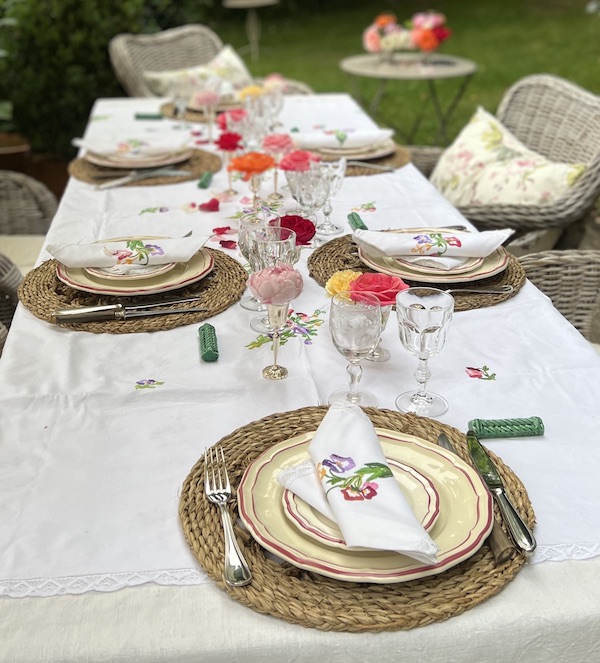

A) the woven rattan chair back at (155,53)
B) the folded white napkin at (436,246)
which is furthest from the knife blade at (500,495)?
the woven rattan chair back at (155,53)

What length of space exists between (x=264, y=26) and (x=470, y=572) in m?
10.1

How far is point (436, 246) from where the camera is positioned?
1541mm

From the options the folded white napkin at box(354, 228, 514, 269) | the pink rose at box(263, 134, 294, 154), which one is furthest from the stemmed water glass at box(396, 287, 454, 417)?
the pink rose at box(263, 134, 294, 154)

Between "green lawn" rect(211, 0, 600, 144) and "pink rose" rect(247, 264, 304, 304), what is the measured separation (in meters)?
4.84

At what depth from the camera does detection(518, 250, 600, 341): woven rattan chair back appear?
5.92ft

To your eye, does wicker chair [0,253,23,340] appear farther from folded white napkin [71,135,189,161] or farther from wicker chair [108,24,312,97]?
wicker chair [108,24,312,97]

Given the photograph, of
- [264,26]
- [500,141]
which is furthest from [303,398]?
[264,26]

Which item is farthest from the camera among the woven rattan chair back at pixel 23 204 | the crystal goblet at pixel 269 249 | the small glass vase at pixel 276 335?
the woven rattan chair back at pixel 23 204

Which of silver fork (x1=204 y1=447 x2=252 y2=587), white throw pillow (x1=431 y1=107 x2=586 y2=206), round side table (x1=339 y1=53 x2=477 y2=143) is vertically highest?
silver fork (x1=204 y1=447 x2=252 y2=587)

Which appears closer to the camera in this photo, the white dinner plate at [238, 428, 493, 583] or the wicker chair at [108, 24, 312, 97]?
the white dinner plate at [238, 428, 493, 583]

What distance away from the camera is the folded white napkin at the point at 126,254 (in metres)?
1.49

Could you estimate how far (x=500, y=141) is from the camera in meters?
2.70

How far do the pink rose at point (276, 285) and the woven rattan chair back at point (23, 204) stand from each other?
173 cm

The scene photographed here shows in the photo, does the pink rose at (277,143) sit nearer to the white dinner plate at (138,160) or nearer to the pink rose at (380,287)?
the white dinner plate at (138,160)
